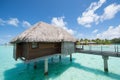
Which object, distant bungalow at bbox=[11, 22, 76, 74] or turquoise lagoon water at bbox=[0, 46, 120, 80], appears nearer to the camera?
distant bungalow at bbox=[11, 22, 76, 74]

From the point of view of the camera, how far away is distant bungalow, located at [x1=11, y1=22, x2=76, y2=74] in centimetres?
920

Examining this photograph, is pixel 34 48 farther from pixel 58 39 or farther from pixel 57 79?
pixel 57 79

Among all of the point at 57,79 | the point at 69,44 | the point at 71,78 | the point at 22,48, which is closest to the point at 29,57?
the point at 22,48

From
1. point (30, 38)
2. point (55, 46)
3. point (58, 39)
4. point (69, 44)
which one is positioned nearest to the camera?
point (30, 38)

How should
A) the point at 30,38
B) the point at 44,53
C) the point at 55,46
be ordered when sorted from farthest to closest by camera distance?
1. the point at 55,46
2. the point at 44,53
3. the point at 30,38

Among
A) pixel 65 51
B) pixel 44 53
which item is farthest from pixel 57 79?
pixel 65 51

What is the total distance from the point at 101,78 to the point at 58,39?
6.92m

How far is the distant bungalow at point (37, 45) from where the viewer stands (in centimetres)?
920

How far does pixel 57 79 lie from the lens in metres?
9.85

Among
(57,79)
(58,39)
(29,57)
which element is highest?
(58,39)

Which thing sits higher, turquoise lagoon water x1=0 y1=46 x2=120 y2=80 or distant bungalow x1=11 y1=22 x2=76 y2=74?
distant bungalow x1=11 y1=22 x2=76 y2=74

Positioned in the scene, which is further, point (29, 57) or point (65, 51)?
point (65, 51)

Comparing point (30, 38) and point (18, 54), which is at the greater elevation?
point (30, 38)

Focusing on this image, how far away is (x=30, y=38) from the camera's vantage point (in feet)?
28.7
